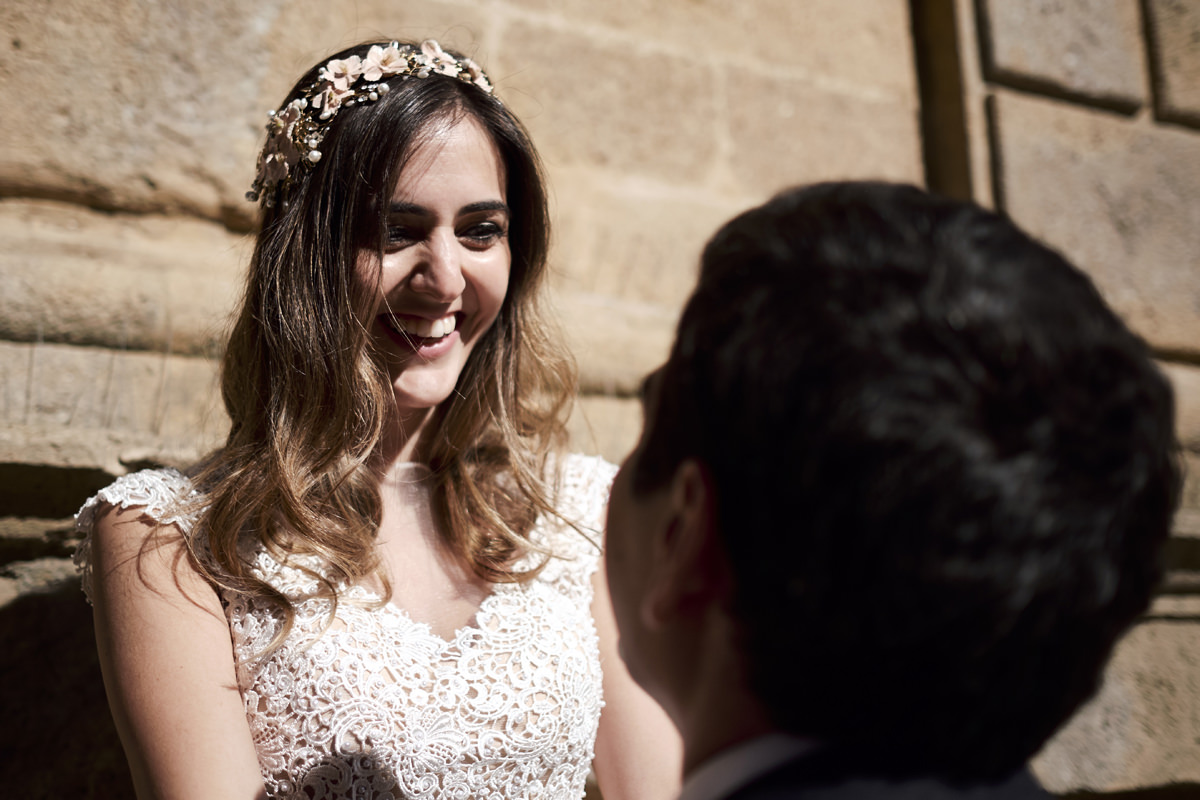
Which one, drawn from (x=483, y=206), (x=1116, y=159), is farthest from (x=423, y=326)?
(x=1116, y=159)

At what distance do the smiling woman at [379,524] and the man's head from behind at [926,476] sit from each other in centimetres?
96

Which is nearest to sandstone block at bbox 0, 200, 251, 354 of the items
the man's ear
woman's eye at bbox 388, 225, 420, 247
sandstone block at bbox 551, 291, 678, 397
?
woman's eye at bbox 388, 225, 420, 247

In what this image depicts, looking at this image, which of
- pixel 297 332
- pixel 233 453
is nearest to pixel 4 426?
pixel 233 453

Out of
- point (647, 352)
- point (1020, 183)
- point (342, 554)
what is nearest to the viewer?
point (342, 554)

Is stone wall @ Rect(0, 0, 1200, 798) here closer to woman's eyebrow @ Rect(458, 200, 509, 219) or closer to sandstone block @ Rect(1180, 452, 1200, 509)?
sandstone block @ Rect(1180, 452, 1200, 509)

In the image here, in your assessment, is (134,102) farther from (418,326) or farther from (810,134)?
(810,134)

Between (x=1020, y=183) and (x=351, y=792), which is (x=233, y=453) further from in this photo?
(x=1020, y=183)

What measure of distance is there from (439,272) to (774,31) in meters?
1.72

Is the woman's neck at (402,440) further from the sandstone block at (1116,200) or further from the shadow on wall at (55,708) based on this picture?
the sandstone block at (1116,200)

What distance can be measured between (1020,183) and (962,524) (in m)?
2.53

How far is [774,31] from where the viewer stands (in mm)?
2883

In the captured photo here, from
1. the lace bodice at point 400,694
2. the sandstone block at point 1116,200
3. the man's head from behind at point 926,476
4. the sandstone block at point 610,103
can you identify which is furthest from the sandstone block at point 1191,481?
the man's head from behind at point 926,476

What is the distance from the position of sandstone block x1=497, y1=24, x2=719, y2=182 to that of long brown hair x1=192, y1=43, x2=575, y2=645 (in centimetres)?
71

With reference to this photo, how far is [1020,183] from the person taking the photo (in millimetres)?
2820
